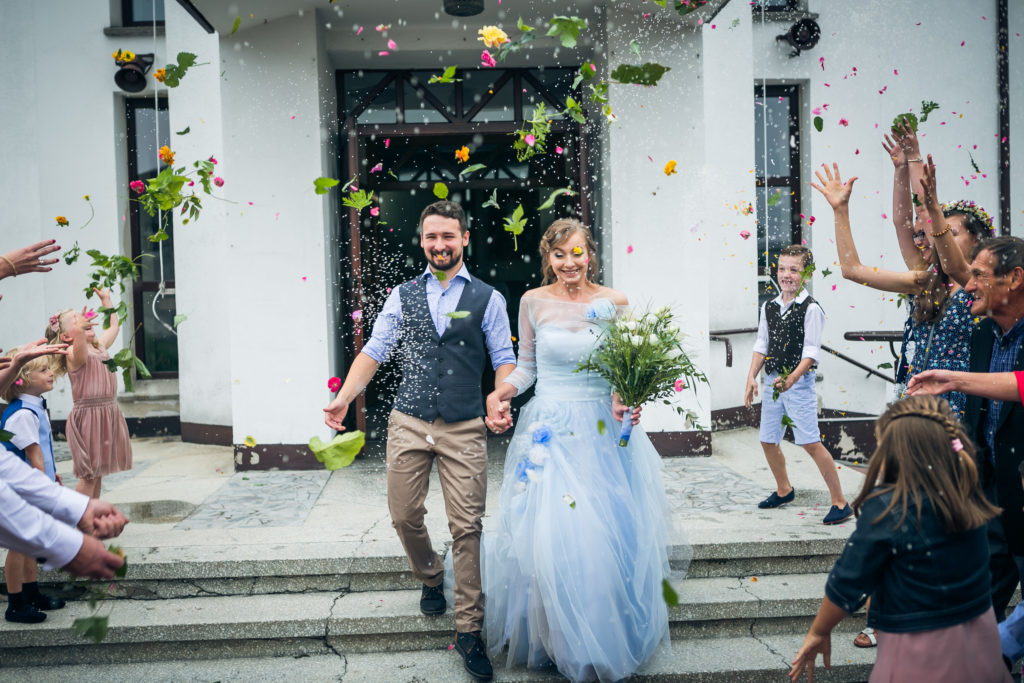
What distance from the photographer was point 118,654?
400 centimetres

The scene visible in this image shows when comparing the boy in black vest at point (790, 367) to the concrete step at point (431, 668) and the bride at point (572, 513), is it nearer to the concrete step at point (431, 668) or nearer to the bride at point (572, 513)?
the concrete step at point (431, 668)

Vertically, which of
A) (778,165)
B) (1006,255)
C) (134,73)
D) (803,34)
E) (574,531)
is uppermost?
(803,34)

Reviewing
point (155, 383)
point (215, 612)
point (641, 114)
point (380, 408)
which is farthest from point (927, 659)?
point (155, 383)

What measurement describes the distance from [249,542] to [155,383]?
17.5ft

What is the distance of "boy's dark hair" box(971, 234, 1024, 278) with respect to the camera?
293 centimetres

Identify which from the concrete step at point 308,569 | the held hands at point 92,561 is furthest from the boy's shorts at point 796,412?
the held hands at point 92,561

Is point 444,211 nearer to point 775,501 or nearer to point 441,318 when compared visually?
point 441,318

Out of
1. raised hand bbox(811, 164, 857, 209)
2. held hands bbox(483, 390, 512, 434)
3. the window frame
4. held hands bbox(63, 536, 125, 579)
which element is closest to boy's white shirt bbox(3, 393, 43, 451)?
held hands bbox(63, 536, 125, 579)

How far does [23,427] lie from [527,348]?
8.85 ft

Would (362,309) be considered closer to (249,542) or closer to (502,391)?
(249,542)

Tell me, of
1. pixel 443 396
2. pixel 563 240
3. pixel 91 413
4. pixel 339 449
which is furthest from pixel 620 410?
pixel 91 413

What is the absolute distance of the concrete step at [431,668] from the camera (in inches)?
143

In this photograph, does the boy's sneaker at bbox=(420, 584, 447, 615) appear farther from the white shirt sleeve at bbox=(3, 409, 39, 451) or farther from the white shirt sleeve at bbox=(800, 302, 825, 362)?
the white shirt sleeve at bbox=(800, 302, 825, 362)

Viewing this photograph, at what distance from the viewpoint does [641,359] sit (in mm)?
3510
